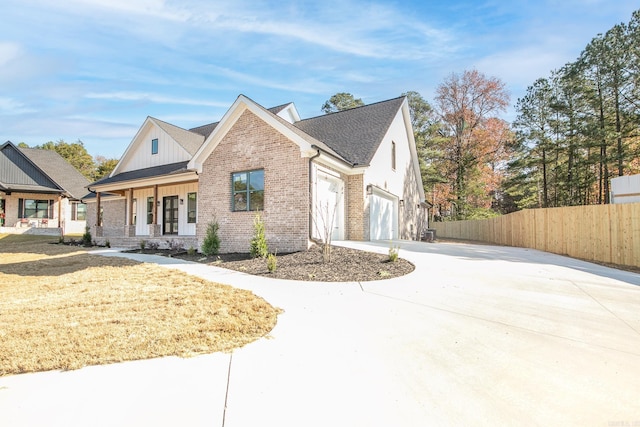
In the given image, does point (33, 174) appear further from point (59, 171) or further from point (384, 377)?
point (384, 377)

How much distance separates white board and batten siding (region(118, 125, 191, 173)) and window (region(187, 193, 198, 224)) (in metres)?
2.01

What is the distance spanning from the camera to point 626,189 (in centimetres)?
1192

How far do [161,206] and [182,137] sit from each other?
13.3 ft

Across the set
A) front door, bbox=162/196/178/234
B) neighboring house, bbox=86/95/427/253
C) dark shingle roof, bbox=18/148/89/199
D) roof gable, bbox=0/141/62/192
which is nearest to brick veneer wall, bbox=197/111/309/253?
neighboring house, bbox=86/95/427/253

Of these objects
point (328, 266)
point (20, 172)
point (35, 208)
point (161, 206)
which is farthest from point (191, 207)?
point (20, 172)

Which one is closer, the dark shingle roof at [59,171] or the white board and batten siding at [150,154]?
the white board and batten siding at [150,154]

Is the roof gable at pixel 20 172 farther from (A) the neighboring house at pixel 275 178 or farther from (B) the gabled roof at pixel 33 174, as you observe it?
(A) the neighboring house at pixel 275 178

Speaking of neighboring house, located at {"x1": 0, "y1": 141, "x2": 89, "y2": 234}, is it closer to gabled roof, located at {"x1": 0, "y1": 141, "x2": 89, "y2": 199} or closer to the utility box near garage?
gabled roof, located at {"x1": 0, "y1": 141, "x2": 89, "y2": 199}

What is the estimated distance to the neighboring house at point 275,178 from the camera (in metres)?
10.2

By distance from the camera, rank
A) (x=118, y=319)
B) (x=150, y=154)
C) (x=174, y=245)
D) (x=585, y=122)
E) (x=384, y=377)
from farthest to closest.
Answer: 1. (x=585, y=122)
2. (x=150, y=154)
3. (x=174, y=245)
4. (x=118, y=319)
5. (x=384, y=377)

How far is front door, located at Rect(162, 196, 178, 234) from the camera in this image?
1638 centimetres

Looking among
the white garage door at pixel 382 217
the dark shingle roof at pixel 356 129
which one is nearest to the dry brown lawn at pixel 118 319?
the white garage door at pixel 382 217

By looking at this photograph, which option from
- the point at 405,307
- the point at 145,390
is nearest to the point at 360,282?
the point at 405,307

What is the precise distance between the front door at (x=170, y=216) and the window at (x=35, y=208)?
49.3ft
